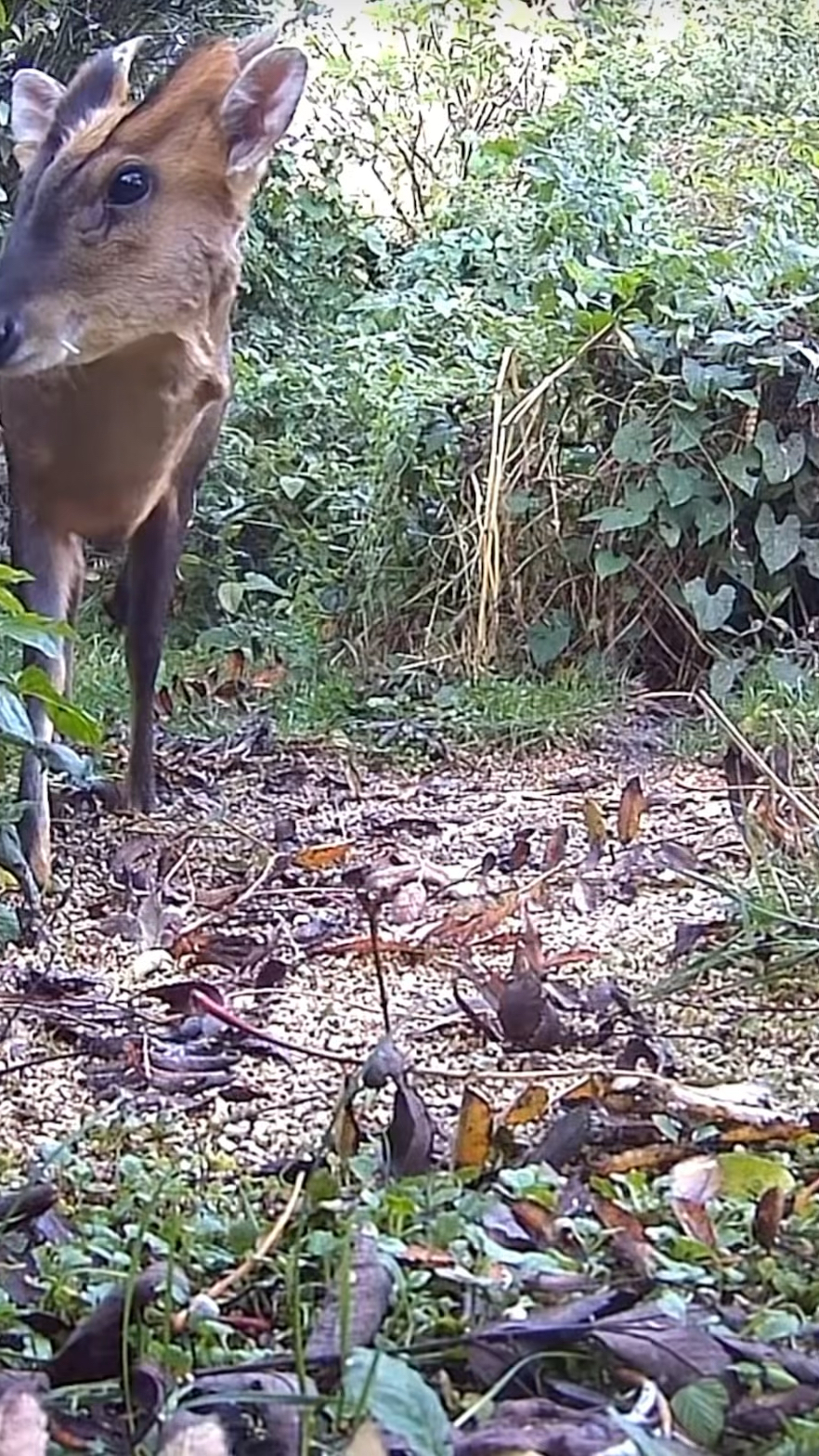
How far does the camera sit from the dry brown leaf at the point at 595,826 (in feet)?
11.3

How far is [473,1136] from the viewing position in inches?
78.9

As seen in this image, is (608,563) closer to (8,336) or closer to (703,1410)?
(8,336)

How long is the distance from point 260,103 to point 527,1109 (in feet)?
8.09

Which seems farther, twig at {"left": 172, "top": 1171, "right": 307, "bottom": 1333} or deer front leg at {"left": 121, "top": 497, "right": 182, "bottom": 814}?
deer front leg at {"left": 121, "top": 497, "right": 182, "bottom": 814}

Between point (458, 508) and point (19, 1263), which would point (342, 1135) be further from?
point (458, 508)

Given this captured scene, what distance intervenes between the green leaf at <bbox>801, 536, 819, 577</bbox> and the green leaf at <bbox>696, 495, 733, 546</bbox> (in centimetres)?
18

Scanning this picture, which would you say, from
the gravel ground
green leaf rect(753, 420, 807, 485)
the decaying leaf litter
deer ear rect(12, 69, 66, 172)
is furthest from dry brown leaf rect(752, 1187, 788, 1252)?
green leaf rect(753, 420, 807, 485)

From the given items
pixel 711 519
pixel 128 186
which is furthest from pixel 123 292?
pixel 711 519

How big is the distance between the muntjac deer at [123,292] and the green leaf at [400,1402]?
2262 millimetres

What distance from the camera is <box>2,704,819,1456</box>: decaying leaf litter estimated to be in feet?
5.06

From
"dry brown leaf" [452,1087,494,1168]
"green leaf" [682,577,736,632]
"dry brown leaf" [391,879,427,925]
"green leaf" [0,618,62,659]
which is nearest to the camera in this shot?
"dry brown leaf" [452,1087,494,1168]

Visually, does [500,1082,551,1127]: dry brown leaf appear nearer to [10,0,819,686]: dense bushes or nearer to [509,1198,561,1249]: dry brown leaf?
[509,1198,561,1249]: dry brown leaf

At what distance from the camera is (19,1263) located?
1758 millimetres

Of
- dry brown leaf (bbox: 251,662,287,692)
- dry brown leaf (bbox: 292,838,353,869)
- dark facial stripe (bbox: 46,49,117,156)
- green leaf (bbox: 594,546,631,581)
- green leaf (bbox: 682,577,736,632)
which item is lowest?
dry brown leaf (bbox: 251,662,287,692)
